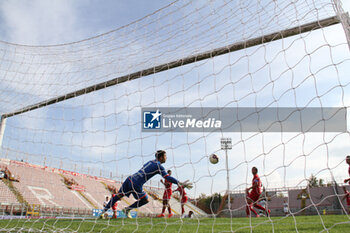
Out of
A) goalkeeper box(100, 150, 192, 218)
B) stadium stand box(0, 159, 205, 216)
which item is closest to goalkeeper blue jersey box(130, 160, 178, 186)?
goalkeeper box(100, 150, 192, 218)

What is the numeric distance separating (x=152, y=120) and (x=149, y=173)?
1028mm

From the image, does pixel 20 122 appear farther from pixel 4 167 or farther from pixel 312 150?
pixel 4 167

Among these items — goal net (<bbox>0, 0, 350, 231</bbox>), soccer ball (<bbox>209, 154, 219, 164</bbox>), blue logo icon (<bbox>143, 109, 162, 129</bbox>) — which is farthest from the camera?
blue logo icon (<bbox>143, 109, 162, 129</bbox>)

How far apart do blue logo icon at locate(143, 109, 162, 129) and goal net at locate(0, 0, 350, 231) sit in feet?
0.15

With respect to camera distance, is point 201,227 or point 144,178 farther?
point 144,178

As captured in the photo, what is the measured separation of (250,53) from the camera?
3691mm

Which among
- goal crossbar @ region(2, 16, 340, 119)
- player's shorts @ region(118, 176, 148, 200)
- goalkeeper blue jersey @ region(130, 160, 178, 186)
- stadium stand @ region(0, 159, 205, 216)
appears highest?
goal crossbar @ region(2, 16, 340, 119)

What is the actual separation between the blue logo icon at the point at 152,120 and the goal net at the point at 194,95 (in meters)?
0.05

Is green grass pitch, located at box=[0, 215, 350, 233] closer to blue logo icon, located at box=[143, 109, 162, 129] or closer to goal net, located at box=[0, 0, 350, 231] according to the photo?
goal net, located at box=[0, 0, 350, 231]

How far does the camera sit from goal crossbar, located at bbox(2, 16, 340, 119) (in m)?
3.06

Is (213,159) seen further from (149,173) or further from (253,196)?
(253,196)

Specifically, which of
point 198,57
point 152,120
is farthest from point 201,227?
point 198,57

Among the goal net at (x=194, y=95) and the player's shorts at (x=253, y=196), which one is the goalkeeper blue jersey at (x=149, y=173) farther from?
the player's shorts at (x=253, y=196)

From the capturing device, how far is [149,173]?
4387 millimetres
